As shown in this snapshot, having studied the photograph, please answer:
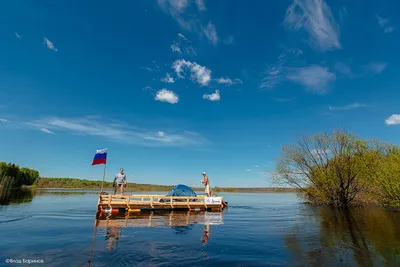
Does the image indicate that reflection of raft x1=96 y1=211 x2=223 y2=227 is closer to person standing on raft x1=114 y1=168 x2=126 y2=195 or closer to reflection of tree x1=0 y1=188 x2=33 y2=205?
person standing on raft x1=114 y1=168 x2=126 y2=195

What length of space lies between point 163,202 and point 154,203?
133cm

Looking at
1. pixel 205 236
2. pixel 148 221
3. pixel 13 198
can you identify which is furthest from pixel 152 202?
pixel 13 198

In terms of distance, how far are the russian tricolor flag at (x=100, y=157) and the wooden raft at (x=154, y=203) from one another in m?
3.02

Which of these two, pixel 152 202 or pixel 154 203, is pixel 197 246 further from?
pixel 154 203

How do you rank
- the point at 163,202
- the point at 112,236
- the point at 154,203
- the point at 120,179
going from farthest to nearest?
the point at 163,202
the point at 154,203
the point at 120,179
the point at 112,236

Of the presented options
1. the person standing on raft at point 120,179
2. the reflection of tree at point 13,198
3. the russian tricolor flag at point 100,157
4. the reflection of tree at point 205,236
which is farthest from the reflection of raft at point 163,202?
the reflection of tree at point 13,198

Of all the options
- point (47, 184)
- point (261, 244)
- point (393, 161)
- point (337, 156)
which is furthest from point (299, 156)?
point (47, 184)

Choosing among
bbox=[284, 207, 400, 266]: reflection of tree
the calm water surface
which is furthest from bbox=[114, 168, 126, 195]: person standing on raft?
bbox=[284, 207, 400, 266]: reflection of tree

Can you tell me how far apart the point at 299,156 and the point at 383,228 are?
722 inches

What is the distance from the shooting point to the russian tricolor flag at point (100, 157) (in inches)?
805

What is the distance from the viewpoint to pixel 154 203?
23422 mm

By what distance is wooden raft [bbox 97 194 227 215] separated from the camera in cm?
2133

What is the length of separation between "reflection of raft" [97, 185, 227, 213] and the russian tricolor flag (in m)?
3.09

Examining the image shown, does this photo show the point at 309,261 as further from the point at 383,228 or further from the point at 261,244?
the point at 383,228
